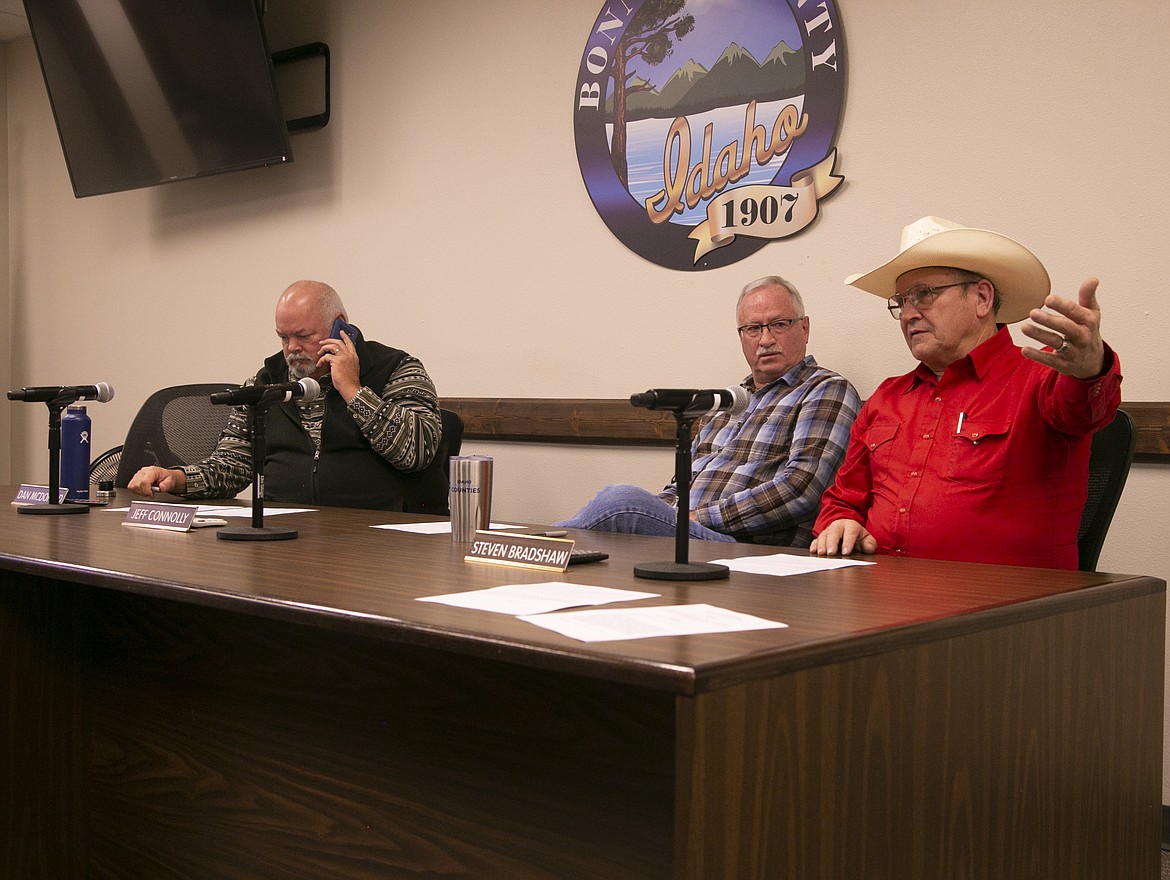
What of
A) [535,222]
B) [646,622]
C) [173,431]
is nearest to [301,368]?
[173,431]

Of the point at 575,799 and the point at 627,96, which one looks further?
the point at 627,96

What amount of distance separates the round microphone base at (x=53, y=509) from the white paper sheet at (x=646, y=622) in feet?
5.08

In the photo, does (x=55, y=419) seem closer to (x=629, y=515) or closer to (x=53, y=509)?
(x=53, y=509)

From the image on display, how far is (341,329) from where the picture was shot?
9.94 feet

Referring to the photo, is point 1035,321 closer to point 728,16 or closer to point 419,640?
point 419,640

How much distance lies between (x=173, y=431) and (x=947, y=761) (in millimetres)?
2572

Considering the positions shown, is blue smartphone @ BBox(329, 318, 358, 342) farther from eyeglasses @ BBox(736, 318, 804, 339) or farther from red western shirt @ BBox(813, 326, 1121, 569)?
red western shirt @ BBox(813, 326, 1121, 569)

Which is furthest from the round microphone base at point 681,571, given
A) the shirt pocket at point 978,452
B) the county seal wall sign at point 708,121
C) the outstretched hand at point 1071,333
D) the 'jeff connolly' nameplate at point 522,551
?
the county seal wall sign at point 708,121

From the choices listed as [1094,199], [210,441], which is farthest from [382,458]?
[1094,199]

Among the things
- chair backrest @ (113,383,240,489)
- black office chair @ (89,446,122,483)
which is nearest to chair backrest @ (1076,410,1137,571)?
chair backrest @ (113,383,240,489)

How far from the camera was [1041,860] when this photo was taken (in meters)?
1.34

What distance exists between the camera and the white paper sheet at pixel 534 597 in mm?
1217

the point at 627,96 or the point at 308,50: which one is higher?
the point at 308,50

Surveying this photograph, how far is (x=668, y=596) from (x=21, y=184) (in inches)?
217
